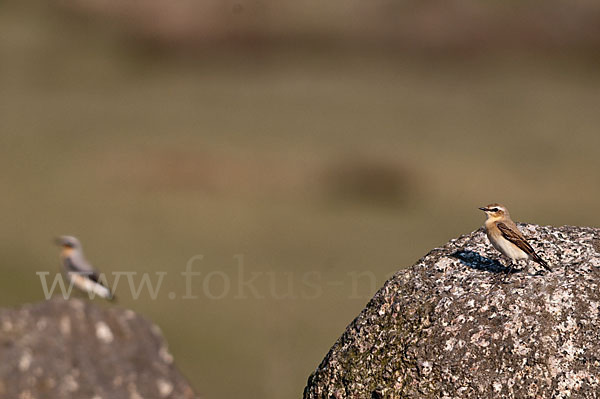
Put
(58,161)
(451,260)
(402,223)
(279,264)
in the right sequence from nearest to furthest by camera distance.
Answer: (451,260), (279,264), (402,223), (58,161)

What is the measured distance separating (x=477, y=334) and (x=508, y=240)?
34.3 inches

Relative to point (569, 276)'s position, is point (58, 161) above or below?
below

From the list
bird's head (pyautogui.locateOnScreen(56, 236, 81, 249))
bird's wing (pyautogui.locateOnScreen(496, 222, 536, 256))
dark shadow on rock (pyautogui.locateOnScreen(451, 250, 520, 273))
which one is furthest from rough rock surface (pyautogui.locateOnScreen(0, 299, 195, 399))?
bird's wing (pyautogui.locateOnScreen(496, 222, 536, 256))

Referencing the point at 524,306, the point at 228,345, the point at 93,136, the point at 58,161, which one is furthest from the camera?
the point at 93,136

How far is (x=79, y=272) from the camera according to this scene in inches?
602

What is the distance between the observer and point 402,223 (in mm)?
23781

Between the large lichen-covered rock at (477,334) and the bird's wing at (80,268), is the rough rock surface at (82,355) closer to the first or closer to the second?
the bird's wing at (80,268)

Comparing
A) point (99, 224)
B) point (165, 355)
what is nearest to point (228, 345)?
point (165, 355)

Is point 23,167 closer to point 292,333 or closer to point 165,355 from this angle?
point 292,333

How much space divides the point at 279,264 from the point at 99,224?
17.4 ft

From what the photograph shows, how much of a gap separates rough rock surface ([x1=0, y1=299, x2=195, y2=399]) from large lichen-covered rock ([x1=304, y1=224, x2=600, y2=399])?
5.52 metres

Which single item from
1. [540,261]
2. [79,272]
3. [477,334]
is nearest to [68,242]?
[79,272]

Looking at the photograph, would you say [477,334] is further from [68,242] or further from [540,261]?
[68,242]

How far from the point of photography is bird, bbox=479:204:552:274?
5801 mm
